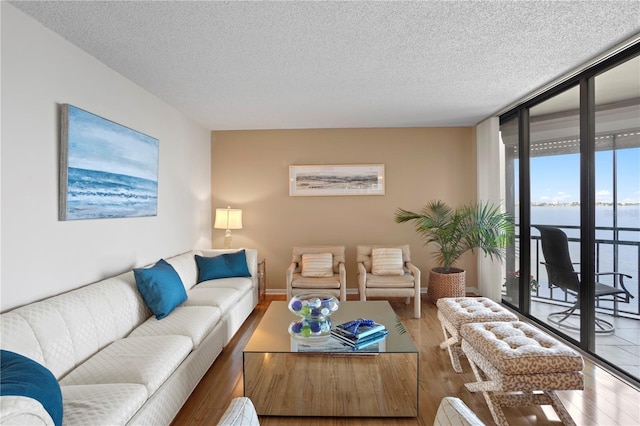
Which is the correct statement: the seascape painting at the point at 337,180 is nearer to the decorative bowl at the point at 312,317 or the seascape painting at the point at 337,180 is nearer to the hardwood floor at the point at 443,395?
the decorative bowl at the point at 312,317

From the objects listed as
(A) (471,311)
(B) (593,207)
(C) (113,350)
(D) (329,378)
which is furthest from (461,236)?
(C) (113,350)

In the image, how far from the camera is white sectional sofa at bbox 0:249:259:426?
5.14ft

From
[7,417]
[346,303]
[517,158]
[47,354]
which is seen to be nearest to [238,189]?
[346,303]

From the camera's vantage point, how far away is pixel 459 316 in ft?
8.89

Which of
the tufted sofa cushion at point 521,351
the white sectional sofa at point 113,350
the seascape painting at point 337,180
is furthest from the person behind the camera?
the seascape painting at point 337,180

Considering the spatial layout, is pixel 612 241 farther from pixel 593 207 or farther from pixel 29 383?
pixel 29 383

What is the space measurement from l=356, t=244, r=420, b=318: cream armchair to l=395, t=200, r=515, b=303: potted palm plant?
0.40 m

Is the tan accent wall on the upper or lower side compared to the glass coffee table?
upper

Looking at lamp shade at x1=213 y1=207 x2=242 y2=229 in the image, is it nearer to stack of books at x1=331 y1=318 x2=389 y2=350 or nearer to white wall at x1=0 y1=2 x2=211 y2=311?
white wall at x1=0 y1=2 x2=211 y2=311

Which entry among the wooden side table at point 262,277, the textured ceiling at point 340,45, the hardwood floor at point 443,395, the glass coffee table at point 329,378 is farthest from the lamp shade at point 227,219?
the glass coffee table at point 329,378

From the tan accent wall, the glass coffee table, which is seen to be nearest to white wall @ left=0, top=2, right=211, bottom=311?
the glass coffee table

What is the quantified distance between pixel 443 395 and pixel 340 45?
104 inches

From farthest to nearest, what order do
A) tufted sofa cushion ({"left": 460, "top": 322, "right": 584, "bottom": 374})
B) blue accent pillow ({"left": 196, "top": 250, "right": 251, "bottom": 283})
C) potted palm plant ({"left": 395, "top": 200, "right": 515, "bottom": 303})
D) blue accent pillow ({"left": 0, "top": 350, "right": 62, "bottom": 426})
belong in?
potted palm plant ({"left": 395, "top": 200, "right": 515, "bottom": 303}) < blue accent pillow ({"left": 196, "top": 250, "right": 251, "bottom": 283}) < tufted sofa cushion ({"left": 460, "top": 322, "right": 584, "bottom": 374}) < blue accent pillow ({"left": 0, "top": 350, "right": 62, "bottom": 426})

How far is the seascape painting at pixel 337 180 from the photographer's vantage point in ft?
16.6
